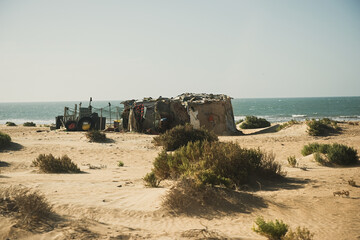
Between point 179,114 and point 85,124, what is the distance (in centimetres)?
767

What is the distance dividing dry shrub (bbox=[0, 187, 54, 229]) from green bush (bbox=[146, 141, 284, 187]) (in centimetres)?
274

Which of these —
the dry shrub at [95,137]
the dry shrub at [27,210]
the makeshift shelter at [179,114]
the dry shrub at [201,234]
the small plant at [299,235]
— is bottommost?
the dry shrub at [95,137]

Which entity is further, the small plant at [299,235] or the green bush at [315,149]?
the green bush at [315,149]

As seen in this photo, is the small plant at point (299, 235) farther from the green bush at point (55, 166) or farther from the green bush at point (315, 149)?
the green bush at point (315, 149)

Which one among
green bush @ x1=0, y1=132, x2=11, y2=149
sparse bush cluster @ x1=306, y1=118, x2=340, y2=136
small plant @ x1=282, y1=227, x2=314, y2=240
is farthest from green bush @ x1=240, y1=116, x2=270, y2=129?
small plant @ x1=282, y1=227, x2=314, y2=240

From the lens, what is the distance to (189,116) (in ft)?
68.2

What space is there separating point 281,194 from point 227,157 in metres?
1.41

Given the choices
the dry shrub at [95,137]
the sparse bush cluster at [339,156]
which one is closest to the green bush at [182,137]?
the sparse bush cluster at [339,156]

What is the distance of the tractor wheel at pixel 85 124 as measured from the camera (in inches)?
908

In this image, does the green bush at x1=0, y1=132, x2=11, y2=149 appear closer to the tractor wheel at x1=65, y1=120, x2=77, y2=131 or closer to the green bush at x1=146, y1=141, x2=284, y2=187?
the tractor wheel at x1=65, y1=120, x2=77, y2=131

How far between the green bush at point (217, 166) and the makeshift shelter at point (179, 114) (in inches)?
486

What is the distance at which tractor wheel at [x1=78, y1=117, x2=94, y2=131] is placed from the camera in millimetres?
23062

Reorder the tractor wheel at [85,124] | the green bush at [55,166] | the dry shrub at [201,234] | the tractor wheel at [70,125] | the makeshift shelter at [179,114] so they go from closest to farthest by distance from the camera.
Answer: the dry shrub at [201,234], the green bush at [55,166], the makeshift shelter at [179,114], the tractor wheel at [70,125], the tractor wheel at [85,124]

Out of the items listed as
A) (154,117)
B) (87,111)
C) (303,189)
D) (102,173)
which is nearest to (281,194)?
(303,189)
